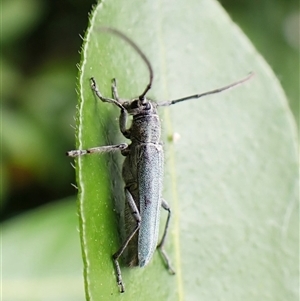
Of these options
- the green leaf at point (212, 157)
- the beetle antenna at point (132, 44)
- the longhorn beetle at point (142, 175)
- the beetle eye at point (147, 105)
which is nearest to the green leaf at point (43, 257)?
the longhorn beetle at point (142, 175)

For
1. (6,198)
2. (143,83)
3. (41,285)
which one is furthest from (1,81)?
(143,83)

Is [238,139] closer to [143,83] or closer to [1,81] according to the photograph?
[143,83]

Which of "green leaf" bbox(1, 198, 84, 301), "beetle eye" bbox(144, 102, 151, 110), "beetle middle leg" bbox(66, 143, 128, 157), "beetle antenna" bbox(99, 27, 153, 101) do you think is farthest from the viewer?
"green leaf" bbox(1, 198, 84, 301)

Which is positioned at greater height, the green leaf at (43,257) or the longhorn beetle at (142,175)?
the longhorn beetle at (142,175)

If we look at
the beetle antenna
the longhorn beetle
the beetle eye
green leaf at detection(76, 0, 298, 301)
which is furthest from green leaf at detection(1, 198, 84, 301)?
the beetle antenna

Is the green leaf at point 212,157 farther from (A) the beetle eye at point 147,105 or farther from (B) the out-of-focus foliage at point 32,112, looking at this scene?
(B) the out-of-focus foliage at point 32,112

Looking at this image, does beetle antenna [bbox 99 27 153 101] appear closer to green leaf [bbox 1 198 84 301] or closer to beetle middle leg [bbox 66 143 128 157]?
beetle middle leg [bbox 66 143 128 157]

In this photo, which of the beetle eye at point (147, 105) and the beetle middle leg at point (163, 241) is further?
the beetle eye at point (147, 105)
